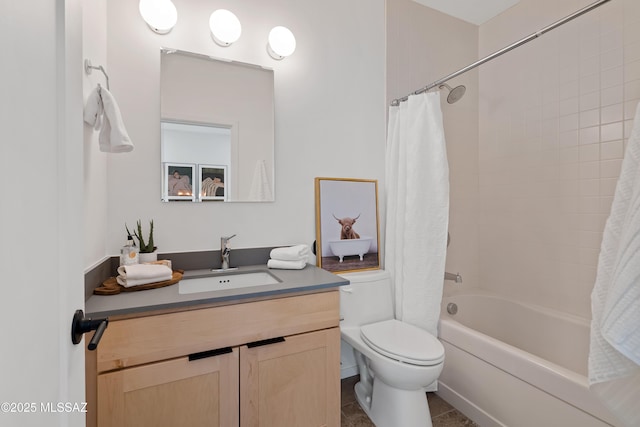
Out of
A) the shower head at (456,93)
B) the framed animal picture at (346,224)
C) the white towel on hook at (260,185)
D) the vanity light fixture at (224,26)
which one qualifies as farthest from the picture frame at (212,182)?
the shower head at (456,93)

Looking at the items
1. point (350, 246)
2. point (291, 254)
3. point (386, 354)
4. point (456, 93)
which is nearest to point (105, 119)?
point (291, 254)

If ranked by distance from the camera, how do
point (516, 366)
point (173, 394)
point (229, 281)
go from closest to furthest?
point (173, 394)
point (516, 366)
point (229, 281)

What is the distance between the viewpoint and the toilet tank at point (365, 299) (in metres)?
1.70

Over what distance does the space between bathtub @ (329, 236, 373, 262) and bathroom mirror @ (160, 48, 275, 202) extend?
1.80ft

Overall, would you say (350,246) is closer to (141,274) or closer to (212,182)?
(212,182)

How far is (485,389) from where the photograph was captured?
152cm

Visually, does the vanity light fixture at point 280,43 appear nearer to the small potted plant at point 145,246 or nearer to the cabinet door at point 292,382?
the small potted plant at point 145,246

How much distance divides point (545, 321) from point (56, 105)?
2.65 metres

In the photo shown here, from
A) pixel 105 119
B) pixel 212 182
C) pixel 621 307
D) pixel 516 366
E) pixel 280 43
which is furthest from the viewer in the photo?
pixel 280 43

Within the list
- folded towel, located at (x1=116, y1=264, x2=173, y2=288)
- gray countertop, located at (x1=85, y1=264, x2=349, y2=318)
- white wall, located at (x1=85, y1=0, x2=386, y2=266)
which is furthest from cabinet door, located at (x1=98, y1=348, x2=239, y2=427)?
white wall, located at (x1=85, y1=0, x2=386, y2=266)

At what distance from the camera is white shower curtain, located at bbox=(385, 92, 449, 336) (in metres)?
1.74

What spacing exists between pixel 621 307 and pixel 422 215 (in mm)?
969

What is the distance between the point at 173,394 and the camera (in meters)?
1.05

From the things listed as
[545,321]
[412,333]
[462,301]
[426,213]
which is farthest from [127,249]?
[545,321]
